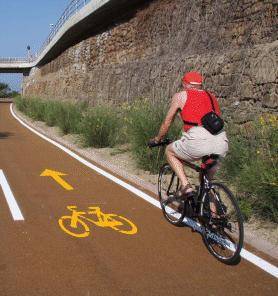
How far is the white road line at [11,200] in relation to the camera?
7.22 metres

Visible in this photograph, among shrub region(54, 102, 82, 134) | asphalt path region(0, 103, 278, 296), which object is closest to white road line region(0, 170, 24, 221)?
asphalt path region(0, 103, 278, 296)

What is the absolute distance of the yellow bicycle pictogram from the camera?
6550mm

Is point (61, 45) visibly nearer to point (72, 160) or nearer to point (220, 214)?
Answer: point (72, 160)

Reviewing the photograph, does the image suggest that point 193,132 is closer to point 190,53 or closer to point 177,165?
point 177,165

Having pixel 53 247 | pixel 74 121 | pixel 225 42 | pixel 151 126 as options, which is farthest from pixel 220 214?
pixel 74 121

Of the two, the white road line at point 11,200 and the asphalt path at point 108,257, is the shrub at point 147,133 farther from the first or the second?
the white road line at point 11,200

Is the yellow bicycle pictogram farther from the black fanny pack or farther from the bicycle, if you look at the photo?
the black fanny pack

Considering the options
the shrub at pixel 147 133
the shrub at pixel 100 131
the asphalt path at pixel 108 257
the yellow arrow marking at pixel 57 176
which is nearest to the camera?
the asphalt path at pixel 108 257

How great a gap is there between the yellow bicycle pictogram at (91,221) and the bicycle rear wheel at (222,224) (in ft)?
3.92

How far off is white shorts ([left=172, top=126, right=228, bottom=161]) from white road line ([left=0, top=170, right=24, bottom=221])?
104 inches

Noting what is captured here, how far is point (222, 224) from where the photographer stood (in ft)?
18.2

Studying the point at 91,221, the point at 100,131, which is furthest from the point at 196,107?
the point at 100,131

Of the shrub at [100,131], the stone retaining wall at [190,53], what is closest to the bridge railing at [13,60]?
the stone retaining wall at [190,53]

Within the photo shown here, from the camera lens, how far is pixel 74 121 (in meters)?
19.9
